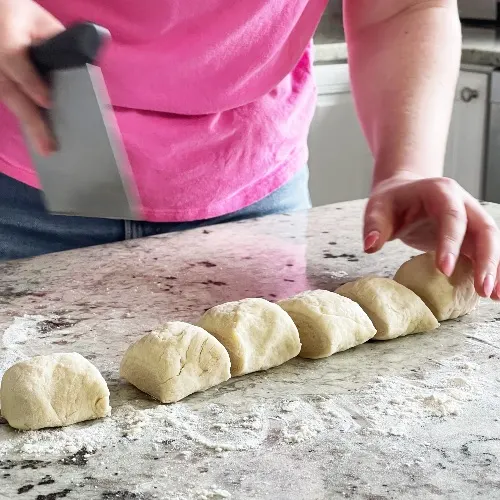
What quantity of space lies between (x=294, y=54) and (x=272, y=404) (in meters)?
0.65

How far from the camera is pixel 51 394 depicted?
2.71ft

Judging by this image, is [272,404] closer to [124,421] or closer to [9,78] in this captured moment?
[124,421]

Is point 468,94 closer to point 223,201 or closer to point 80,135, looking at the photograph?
point 223,201

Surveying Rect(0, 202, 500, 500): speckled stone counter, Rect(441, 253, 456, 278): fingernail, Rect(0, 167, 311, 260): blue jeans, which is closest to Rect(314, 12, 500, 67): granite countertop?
Rect(0, 167, 311, 260): blue jeans

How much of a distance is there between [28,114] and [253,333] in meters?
0.32

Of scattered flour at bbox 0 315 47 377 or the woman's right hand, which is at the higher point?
the woman's right hand

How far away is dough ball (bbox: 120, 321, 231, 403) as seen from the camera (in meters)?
0.87

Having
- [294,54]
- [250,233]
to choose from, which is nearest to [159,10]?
[294,54]

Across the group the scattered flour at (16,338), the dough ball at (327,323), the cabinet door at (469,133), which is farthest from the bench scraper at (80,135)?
the cabinet door at (469,133)

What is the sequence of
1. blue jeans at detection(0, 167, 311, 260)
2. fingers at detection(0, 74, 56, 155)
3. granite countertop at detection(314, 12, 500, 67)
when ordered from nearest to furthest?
fingers at detection(0, 74, 56, 155)
blue jeans at detection(0, 167, 311, 260)
granite countertop at detection(314, 12, 500, 67)

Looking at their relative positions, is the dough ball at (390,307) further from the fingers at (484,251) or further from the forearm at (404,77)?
the forearm at (404,77)

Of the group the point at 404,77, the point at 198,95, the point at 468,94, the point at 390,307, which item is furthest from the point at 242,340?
the point at 468,94

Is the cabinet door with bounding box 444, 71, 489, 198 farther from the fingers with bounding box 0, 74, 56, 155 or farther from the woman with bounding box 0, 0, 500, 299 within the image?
the fingers with bounding box 0, 74, 56, 155

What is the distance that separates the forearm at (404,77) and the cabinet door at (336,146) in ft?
4.16
